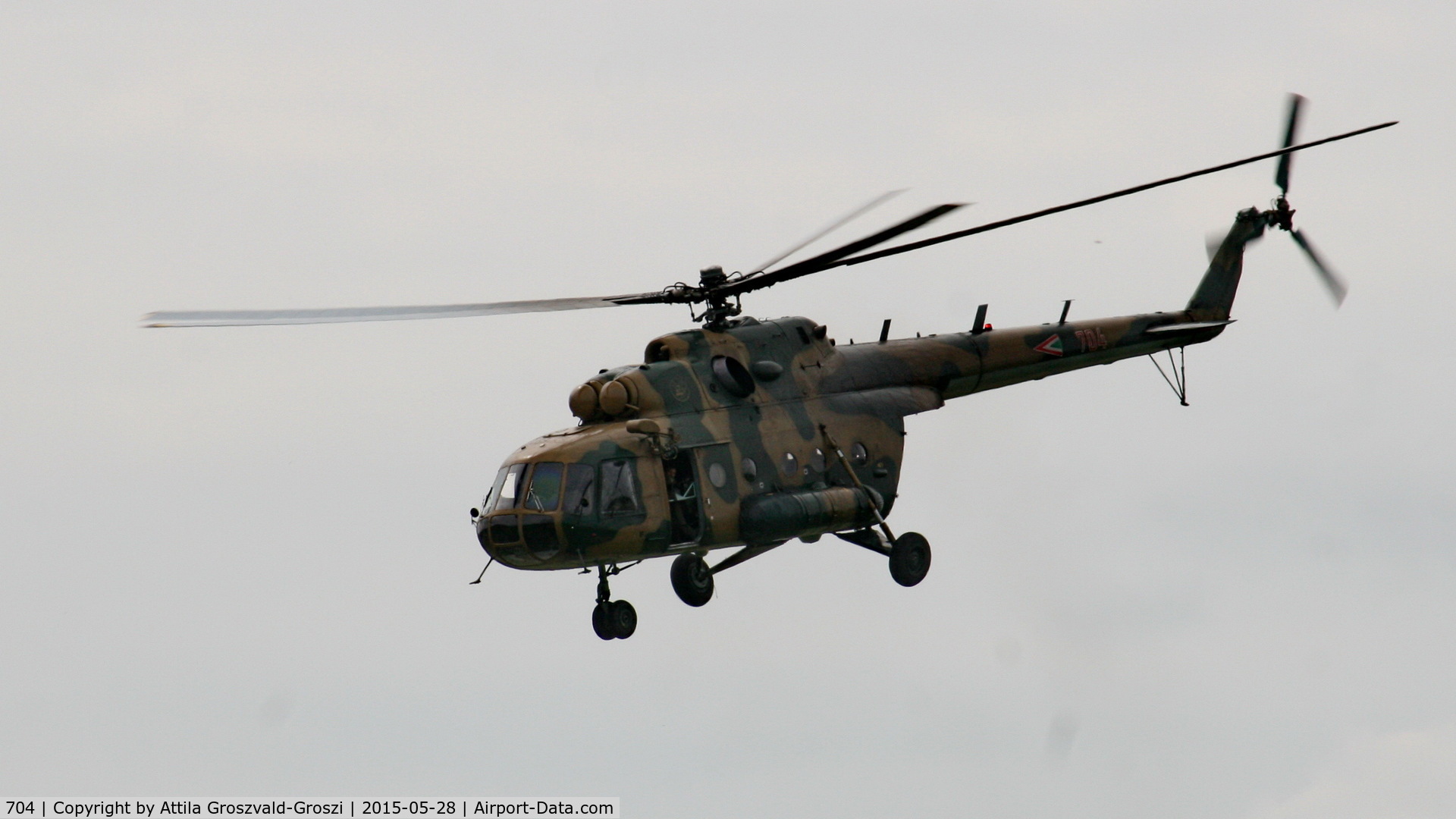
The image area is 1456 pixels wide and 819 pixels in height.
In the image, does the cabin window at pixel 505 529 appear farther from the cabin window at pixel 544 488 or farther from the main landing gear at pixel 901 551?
the main landing gear at pixel 901 551

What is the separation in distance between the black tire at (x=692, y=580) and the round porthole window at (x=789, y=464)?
1.81 meters

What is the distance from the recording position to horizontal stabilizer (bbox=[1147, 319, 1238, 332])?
110ft

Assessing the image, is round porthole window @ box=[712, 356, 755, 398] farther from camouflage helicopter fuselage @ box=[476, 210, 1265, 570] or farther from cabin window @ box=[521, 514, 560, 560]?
cabin window @ box=[521, 514, 560, 560]

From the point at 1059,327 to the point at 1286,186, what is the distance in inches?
275

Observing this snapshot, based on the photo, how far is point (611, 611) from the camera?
25.8 m

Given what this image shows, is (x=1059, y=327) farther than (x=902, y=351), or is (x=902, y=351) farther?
(x=1059, y=327)

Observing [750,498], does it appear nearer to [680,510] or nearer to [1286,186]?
[680,510]

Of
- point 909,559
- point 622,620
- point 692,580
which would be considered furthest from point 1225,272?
point 622,620

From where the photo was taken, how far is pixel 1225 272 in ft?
117

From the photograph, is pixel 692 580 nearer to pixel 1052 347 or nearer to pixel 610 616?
pixel 610 616

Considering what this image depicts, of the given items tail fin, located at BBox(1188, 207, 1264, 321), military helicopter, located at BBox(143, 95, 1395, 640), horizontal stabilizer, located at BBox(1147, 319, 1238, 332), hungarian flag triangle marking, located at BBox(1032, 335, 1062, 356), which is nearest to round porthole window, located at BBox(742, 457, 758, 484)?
military helicopter, located at BBox(143, 95, 1395, 640)

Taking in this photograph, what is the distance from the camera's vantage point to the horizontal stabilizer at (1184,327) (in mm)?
33469

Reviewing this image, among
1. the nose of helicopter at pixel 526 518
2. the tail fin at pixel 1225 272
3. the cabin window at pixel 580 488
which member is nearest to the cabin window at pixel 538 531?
the nose of helicopter at pixel 526 518

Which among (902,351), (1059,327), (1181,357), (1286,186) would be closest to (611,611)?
(902,351)
